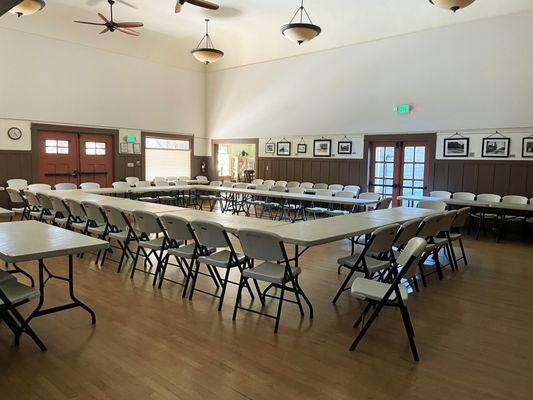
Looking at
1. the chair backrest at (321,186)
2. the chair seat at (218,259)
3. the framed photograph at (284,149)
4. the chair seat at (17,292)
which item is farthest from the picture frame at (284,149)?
the chair seat at (17,292)

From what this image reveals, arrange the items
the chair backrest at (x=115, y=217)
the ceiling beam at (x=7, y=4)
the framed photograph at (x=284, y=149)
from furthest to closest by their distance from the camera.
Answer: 1. the framed photograph at (x=284, y=149)
2. the chair backrest at (x=115, y=217)
3. the ceiling beam at (x=7, y=4)

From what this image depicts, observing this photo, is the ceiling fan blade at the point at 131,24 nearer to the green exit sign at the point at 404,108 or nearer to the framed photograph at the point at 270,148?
the framed photograph at the point at 270,148

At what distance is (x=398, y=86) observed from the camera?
381 inches

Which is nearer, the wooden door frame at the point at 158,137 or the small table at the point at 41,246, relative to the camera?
the small table at the point at 41,246

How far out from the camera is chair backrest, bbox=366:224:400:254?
373 centimetres

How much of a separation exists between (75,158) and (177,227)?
8.22 m

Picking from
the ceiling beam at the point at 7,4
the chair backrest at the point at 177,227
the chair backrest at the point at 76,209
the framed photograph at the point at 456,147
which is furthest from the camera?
the framed photograph at the point at 456,147

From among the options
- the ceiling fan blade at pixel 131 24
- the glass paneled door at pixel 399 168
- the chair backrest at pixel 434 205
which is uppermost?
the ceiling fan blade at pixel 131 24

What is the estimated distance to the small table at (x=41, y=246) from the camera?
3002 mm

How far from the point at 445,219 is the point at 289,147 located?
7232mm

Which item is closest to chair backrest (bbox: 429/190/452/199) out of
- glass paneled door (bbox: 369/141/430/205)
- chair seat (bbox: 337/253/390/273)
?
glass paneled door (bbox: 369/141/430/205)

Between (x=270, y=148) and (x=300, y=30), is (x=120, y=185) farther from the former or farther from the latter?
(x=300, y=30)

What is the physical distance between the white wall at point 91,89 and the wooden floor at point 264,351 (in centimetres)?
731

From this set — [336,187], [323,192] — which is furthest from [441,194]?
[323,192]
